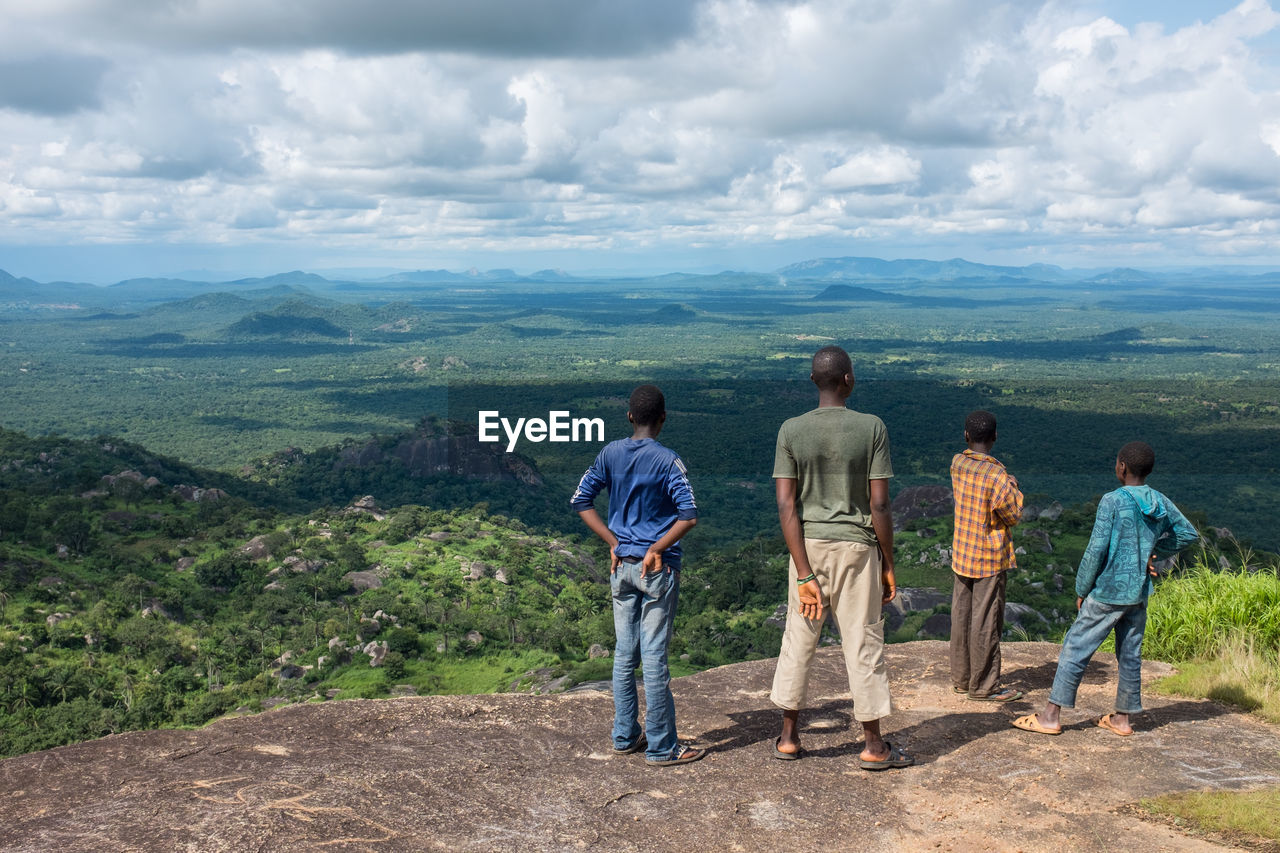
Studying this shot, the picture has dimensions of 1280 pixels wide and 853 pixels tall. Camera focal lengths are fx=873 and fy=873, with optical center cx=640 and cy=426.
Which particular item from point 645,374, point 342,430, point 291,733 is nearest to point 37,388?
point 342,430

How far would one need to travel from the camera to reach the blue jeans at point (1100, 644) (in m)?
6.76

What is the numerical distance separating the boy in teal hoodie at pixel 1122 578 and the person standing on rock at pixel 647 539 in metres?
3.03

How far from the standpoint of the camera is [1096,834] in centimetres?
529

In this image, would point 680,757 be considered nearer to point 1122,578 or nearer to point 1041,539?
point 1122,578

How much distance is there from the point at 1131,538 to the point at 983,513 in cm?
111

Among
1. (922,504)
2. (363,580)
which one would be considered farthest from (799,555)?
(922,504)

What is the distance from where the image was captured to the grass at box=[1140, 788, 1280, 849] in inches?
205

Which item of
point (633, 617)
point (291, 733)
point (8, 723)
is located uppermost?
point (633, 617)

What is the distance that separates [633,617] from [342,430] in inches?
4678

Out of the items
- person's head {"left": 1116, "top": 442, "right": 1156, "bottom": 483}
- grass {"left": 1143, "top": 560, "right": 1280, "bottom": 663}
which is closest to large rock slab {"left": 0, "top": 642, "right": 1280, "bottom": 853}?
grass {"left": 1143, "top": 560, "right": 1280, "bottom": 663}

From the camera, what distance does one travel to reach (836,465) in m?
5.87

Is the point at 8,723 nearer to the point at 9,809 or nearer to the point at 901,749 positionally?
the point at 9,809

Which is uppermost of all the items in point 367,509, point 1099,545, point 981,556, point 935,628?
point 1099,545

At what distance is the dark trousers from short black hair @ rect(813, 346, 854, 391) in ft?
8.90
